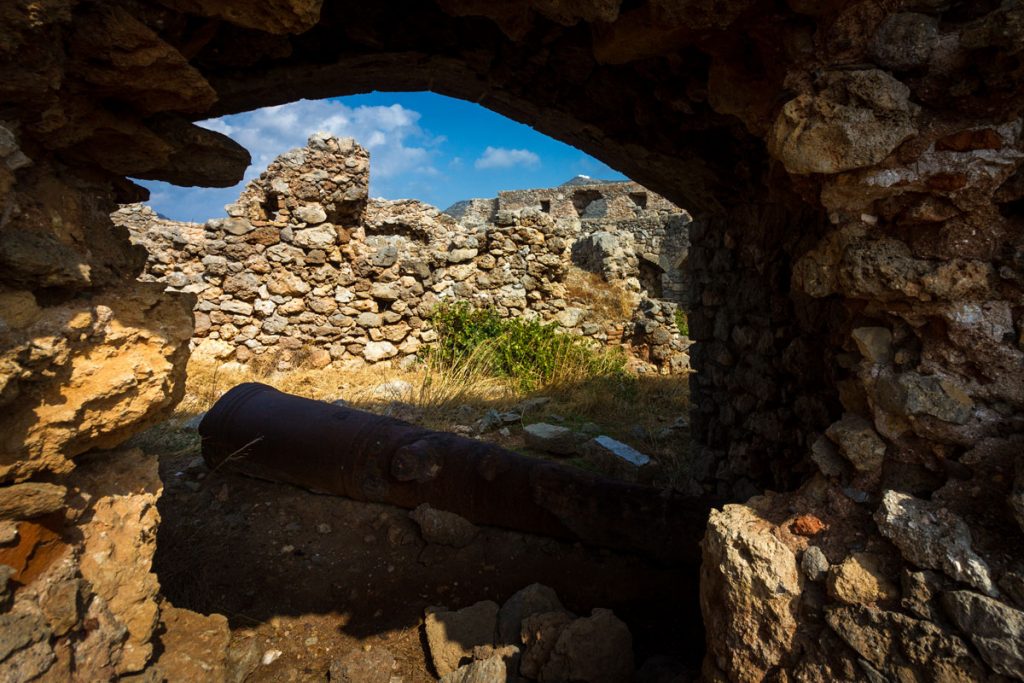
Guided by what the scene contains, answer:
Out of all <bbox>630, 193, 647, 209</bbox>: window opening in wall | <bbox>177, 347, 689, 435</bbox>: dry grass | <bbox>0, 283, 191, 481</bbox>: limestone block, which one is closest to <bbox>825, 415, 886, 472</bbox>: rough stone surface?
<bbox>0, 283, 191, 481</bbox>: limestone block

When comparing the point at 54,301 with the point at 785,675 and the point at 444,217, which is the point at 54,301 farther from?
the point at 444,217

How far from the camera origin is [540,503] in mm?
2865

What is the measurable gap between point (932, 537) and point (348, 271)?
6626 mm

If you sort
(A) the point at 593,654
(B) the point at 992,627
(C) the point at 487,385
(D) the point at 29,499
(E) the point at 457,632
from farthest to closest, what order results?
(C) the point at 487,385 < (E) the point at 457,632 < (A) the point at 593,654 < (D) the point at 29,499 < (B) the point at 992,627

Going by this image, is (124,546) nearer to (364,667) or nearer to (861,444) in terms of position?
(364,667)

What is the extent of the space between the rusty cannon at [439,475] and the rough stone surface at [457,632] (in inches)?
21.8

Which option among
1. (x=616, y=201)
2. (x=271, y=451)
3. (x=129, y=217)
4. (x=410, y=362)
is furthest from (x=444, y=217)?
(x=616, y=201)

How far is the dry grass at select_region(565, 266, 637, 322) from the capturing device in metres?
8.28

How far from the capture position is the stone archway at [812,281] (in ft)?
4.32

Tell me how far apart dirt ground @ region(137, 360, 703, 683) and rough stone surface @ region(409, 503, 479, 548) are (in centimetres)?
4

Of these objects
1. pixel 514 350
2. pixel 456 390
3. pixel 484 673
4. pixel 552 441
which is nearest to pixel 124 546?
pixel 484 673

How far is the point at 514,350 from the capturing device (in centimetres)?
667

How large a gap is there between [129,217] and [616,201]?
14583mm

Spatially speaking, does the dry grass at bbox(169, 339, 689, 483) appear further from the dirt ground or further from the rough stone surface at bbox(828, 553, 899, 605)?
the rough stone surface at bbox(828, 553, 899, 605)
